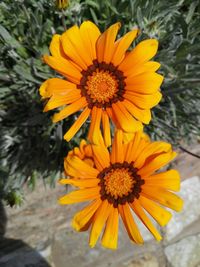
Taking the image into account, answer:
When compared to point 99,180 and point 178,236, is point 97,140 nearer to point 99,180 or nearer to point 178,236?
point 99,180

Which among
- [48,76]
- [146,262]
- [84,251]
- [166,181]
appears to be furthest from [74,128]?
[146,262]

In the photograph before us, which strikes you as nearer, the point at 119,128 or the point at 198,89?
the point at 119,128

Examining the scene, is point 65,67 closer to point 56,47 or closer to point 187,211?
point 56,47

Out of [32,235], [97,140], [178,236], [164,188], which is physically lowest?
[178,236]

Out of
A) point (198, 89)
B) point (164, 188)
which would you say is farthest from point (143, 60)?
point (198, 89)

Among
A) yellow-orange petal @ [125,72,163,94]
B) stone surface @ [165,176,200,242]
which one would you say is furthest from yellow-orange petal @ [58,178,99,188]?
stone surface @ [165,176,200,242]

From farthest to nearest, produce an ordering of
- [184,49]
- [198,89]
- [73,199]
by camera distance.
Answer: [198,89] → [184,49] → [73,199]

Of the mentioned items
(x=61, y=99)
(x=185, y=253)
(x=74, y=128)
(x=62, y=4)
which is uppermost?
(x=62, y=4)
